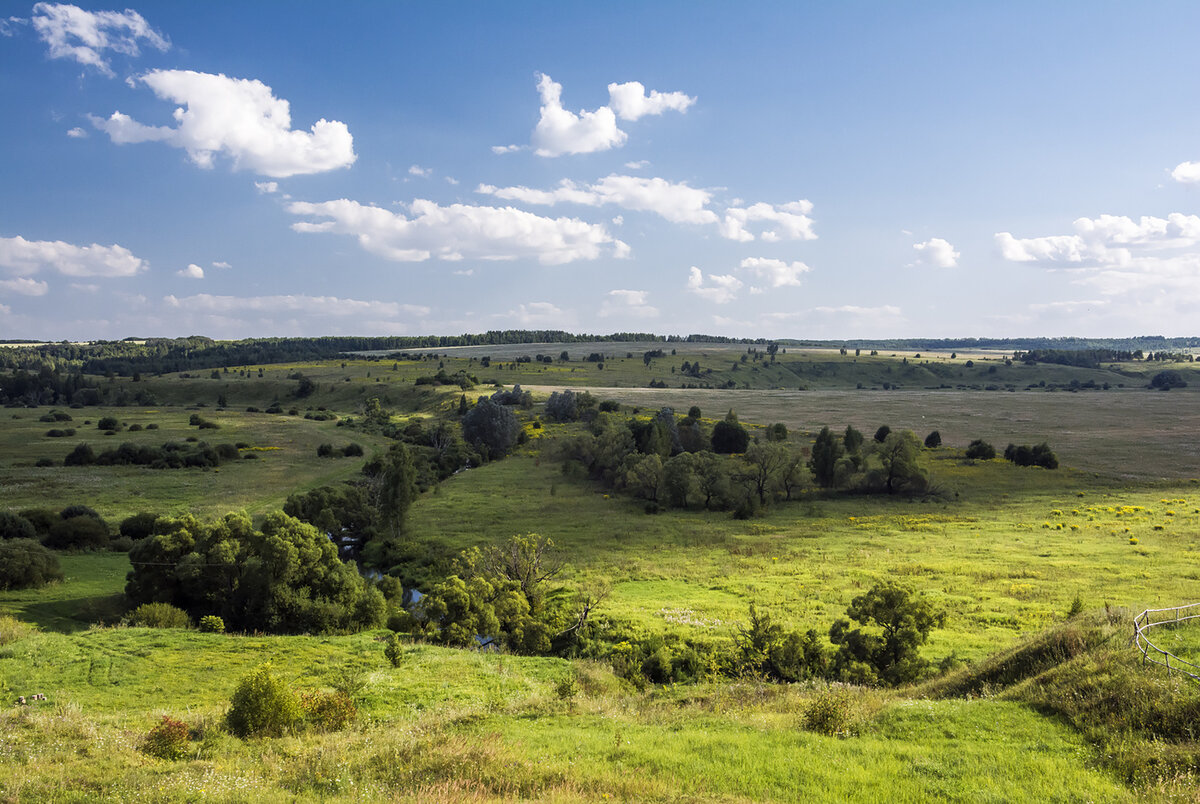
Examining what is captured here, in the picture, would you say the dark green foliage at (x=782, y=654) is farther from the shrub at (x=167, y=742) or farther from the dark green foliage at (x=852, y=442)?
the dark green foliage at (x=852, y=442)

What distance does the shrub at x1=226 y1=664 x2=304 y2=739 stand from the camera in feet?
64.6

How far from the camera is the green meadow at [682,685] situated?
13.7 m

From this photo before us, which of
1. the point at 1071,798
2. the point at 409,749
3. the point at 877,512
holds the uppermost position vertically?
the point at 1071,798

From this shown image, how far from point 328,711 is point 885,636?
2460 centimetres

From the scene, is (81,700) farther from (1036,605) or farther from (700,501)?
(700,501)

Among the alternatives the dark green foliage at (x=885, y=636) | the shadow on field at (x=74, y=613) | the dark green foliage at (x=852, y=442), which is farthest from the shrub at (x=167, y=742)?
the dark green foliage at (x=852, y=442)

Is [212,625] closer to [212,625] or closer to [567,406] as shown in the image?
[212,625]

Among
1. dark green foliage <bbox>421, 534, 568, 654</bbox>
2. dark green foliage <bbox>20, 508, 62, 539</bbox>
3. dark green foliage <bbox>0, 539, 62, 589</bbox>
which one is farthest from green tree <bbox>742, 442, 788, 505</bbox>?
dark green foliage <bbox>20, 508, 62, 539</bbox>

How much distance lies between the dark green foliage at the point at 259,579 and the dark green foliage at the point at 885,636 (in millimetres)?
27327

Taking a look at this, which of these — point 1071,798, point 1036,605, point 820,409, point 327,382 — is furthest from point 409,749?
point 327,382

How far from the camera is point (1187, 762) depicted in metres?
12.6

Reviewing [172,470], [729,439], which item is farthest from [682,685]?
[172,470]

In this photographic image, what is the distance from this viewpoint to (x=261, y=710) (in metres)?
19.8

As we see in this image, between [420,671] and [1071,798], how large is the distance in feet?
82.1
